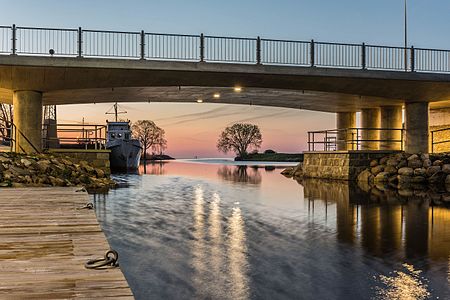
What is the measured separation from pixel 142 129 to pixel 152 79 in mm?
72558

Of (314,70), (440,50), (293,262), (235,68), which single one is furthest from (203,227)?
(440,50)

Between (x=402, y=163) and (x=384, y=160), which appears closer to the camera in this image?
(x=402, y=163)

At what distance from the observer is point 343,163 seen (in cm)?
2697

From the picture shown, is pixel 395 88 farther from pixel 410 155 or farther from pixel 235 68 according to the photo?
pixel 235 68

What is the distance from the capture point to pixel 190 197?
62.8 feet

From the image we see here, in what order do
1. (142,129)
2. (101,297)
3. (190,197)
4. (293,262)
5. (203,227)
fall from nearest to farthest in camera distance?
1. (101,297)
2. (293,262)
3. (203,227)
4. (190,197)
5. (142,129)

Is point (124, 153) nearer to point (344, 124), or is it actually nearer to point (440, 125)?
point (344, 124)

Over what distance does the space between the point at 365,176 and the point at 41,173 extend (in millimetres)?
17053

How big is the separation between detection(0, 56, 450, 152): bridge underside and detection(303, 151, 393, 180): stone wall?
142 inches

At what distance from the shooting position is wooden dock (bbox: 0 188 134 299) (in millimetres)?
3556

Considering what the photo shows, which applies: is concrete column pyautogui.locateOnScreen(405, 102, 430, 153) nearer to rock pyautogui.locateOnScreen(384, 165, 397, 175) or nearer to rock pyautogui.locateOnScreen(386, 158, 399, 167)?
rock pyautogui.locateOnScreen(386, 158, 399, 167)

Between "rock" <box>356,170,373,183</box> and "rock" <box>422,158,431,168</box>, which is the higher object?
"rock" <box>422,158,431,168</box>

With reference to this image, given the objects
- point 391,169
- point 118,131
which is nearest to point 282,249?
point 391,169

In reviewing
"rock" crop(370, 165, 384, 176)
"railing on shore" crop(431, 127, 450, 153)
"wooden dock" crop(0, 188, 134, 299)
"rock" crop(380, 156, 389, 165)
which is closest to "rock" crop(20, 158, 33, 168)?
"wooden dock" crop(0, 188, 134, 299)
